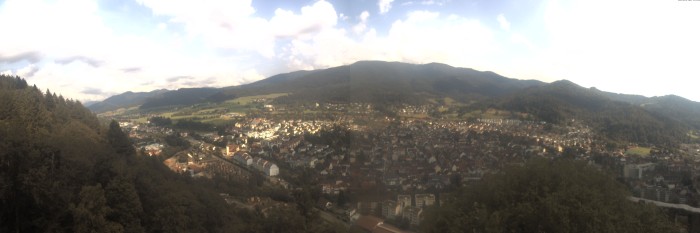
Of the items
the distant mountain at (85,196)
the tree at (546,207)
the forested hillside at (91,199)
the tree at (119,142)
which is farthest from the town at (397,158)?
the tree at (119,142)

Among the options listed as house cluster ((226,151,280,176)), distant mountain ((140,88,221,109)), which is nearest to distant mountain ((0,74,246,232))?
house cluster ((226,151,280,176))

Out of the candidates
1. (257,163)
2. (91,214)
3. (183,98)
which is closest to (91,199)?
(91,214)

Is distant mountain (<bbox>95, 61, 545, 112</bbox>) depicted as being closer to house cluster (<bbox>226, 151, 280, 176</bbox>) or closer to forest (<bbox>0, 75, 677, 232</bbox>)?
forest (<bbox>0, 75, 677, 232</bbox>)

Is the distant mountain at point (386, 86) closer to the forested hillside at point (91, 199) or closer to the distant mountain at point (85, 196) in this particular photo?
the forested hillside at point (91, 199)

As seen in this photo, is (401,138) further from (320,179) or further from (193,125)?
(193,125)

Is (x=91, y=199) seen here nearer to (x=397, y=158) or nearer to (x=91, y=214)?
(x=91, y=214)
